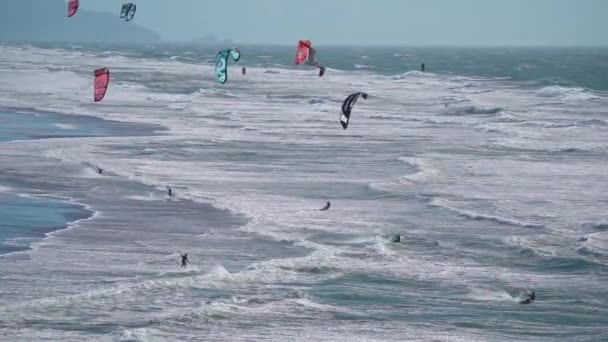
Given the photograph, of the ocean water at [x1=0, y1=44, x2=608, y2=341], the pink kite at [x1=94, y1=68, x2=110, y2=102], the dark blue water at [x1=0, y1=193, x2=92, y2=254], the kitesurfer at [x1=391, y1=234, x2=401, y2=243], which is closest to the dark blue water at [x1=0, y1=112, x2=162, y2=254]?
the dark blue water at [x1=0, y1=193, x2=92, y2=254]

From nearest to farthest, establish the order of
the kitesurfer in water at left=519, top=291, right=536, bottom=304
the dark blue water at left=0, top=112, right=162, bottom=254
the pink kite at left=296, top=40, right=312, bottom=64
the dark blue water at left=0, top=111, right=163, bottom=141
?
the kitesurfer in water at left=519, top=291, right=536, bottom=304
the dark blue water at left=0, top=112, right=162, bottom=254
the pink kite at left=296, top=40, right=312, bottom=64
the dark blue water at left=0, top=111, right=163, bottom=141

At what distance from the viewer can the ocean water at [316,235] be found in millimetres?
13961

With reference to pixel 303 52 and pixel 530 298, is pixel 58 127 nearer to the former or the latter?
pixel 303 52

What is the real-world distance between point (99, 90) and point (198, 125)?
Result: 11520 millimetres

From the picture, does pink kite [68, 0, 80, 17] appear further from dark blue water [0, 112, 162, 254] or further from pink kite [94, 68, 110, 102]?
dark blue water [0, 112, 162, 254]

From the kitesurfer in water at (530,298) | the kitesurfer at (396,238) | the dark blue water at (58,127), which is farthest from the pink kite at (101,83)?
the kitesurfer in water at (530,298)

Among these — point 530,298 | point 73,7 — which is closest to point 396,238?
point 530,298

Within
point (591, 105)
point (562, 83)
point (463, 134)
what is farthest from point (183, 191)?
point (562, 83)

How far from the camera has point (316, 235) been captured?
63.6ft

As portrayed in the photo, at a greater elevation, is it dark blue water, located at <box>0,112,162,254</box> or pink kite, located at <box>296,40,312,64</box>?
pink kite, located at <box>296,40,312,64</box>

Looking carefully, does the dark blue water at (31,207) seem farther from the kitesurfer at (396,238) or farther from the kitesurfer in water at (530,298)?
the kitesurfer in water at (530,298)

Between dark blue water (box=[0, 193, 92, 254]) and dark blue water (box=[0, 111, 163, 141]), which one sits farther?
dark blue water (box=[0, 111, 163, 141])

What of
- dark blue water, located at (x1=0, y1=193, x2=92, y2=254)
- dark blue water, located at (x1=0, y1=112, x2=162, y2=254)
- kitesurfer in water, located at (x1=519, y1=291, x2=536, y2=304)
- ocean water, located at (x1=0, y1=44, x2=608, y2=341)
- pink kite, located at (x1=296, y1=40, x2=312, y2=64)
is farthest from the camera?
pink kite, located at (x1=296, y1=40, x2=312, y2=64)

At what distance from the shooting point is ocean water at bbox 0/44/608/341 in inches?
550
